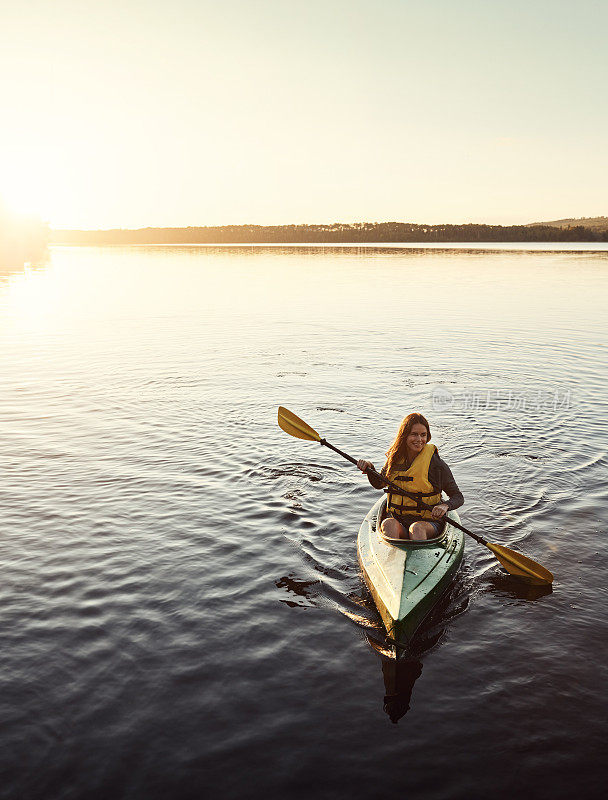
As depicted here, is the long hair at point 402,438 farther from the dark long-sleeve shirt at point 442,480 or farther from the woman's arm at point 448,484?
the woman's arm at point 448,484

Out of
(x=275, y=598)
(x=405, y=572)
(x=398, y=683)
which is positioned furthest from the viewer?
(x=275, y=598)

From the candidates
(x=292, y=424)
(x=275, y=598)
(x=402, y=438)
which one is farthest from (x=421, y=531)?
(x=292, y=424)

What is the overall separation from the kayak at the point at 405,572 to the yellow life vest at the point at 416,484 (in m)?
0.37

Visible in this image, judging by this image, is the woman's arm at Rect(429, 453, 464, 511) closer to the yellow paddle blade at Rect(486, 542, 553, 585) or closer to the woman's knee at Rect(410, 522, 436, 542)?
the woman's knee at Rect(410, 522, 436, 542)

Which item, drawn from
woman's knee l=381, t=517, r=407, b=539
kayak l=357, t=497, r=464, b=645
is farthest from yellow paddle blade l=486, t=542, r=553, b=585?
woman's knee l=381, t=517, r=407, b=539

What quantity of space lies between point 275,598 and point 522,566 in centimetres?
306

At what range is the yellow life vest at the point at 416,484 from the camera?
8.15 m

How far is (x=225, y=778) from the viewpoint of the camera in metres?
5.22

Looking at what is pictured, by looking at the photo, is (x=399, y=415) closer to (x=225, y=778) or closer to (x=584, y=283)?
(x=225, y=778)

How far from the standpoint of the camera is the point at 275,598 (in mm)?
7859

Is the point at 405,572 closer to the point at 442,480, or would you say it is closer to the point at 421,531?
the point at 421,531

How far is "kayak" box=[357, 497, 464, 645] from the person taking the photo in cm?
670

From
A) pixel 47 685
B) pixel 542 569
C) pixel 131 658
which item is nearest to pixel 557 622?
pixel 542 569

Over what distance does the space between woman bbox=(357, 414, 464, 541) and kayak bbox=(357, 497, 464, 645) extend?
204mm
